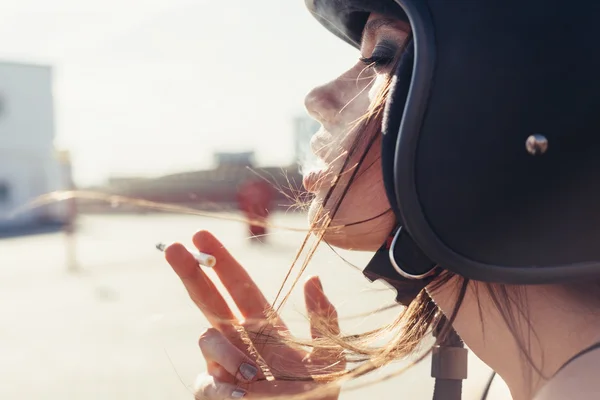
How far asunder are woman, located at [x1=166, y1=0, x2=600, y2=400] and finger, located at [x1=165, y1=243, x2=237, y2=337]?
25 centimetres

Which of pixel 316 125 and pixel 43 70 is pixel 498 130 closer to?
pixel 316 125

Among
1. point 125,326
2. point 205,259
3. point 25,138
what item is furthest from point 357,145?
point 25,138

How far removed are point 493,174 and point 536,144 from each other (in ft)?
0.23

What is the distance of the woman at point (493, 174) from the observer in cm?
93

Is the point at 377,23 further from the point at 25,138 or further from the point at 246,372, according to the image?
the point at 25,138

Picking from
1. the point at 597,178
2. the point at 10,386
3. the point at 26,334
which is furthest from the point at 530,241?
the point at 26,334

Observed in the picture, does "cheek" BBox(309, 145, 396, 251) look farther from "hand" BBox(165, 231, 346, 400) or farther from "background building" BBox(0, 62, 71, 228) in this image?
"background building" BBox(0, 62, 71, 228)

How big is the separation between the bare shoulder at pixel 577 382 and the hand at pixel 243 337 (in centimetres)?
41

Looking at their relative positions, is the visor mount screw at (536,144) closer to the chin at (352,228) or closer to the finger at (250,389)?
the chin at (352,228)

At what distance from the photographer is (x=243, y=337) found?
130 cm

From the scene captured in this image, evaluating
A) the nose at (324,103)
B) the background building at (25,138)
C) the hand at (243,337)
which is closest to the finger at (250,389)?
the hand at (243,337)

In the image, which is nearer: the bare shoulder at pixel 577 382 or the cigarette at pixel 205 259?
the bare shoulder at pixel 577 382

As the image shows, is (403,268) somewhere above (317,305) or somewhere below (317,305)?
above

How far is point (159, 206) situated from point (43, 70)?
25.3 m
